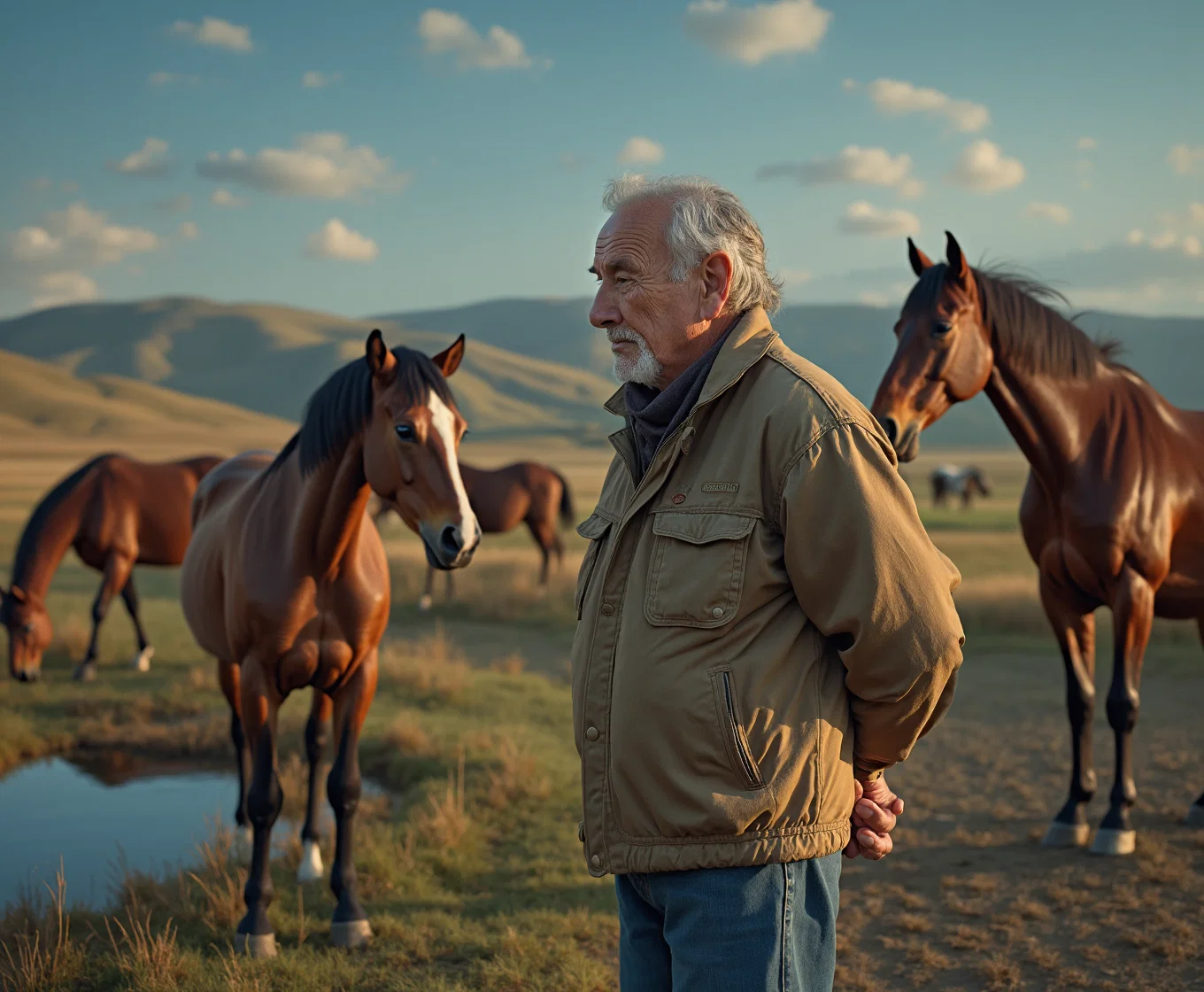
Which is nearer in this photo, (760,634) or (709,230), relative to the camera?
(760,634)

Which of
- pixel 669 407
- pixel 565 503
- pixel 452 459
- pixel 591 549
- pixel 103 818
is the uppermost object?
pixel 669 407

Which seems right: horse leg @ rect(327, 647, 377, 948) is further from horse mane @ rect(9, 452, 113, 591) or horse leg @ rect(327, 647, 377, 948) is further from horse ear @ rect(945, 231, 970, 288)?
horse mane @ rect(9, 452, 113, 591)

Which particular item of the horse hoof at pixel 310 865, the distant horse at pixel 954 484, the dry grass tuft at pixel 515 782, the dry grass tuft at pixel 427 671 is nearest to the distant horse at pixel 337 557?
the horse hoof at pixel 310 865

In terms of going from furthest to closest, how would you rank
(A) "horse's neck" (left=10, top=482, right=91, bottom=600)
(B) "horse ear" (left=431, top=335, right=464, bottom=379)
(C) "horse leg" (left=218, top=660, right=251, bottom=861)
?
(A) "horse's neck" (left=10, top=482, right=91, bottom=600), (C) "horse leg" (left=218, top=660, right=251, bottom=861), (B) "horse ear" (left=431, top=335, right=464, bottom=379)

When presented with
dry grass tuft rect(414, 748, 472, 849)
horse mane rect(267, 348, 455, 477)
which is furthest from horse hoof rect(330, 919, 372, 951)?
horse mane rect(267, 348, 455, 477)

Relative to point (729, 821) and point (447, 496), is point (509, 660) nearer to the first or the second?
point (447, 496)

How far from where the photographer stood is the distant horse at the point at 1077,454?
4.89 m

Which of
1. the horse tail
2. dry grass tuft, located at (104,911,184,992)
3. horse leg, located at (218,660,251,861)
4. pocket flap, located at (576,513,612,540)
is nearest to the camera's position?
pocket flap, located at (576,513,612,540)

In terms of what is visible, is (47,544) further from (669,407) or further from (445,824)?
(669,407)

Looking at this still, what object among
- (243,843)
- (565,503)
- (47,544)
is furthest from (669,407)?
(565,503)

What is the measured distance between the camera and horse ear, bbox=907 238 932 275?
5137 mm

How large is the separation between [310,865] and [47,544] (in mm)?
5593

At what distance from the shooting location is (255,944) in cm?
409

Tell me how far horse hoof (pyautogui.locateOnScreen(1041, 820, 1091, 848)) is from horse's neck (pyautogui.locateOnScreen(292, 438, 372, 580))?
4231 millimetres
